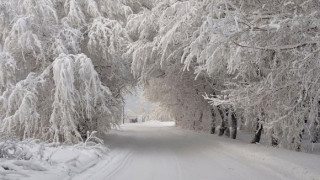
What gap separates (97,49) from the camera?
17672 millimetres

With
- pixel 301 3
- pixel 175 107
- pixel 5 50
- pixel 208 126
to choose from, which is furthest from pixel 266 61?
pixel 175 107

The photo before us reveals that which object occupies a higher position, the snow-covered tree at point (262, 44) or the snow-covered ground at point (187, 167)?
the snow-covered tree at point (262, 44)

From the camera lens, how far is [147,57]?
15602 millimetres

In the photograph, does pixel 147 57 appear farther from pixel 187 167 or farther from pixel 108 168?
pixel 108 168

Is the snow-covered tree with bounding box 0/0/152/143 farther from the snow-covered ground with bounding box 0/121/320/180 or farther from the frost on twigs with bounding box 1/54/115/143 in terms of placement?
the snow-covered ground with bounding box 0/121/320/180

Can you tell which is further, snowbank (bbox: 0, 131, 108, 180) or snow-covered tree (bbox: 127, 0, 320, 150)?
snowbank (bbox: 0, 131, 108, 180)

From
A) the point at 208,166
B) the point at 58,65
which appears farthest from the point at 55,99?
the point at 208,166

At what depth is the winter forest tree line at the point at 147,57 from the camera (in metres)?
8.47

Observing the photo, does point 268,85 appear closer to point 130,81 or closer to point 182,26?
point 182,26

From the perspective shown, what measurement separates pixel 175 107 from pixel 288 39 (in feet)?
82.4

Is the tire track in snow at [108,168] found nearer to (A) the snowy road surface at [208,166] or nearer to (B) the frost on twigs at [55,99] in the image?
(A) the snowy road surface at [208,166]

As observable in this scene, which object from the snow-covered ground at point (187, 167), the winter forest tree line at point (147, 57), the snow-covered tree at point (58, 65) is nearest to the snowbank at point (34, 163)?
the snow-covered ground at point (187, 167)

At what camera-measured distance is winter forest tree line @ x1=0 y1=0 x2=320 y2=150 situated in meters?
8.47

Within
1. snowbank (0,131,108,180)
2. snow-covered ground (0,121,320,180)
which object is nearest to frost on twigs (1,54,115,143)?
snow-covered ground (0,121,320,180)
